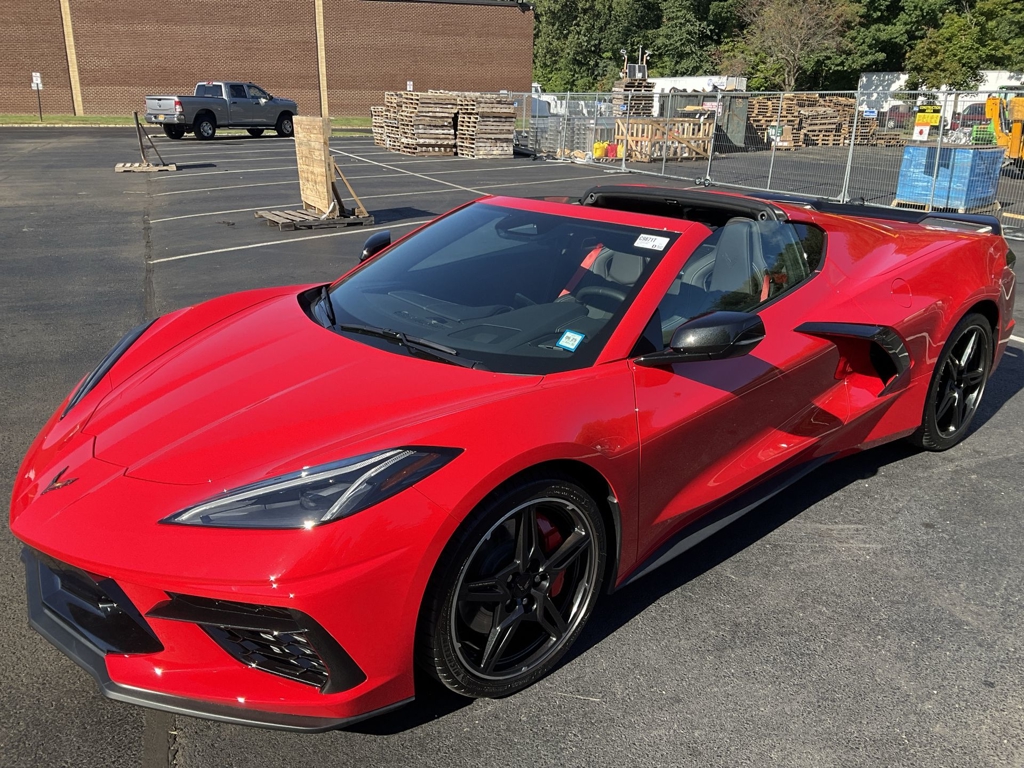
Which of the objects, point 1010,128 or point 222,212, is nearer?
point 222,212

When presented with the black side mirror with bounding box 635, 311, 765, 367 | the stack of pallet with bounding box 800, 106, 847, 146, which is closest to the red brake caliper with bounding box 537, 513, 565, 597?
the black side mirror with bounding box 635, 311, 765, 367

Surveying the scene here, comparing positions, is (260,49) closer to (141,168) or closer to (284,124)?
(284,124)

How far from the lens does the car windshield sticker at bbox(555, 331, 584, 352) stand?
2.86 m

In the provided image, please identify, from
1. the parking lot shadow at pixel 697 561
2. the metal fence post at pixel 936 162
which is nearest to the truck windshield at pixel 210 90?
the metal fence post at pixel 936 162

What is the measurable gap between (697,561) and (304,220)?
971 centimetres

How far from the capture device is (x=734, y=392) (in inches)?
Answer: 122

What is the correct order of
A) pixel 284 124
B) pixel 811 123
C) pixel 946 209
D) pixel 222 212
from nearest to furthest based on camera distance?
pixel 222 212 → pixel 946 209 → pixel 811 123 → pixel 284 124

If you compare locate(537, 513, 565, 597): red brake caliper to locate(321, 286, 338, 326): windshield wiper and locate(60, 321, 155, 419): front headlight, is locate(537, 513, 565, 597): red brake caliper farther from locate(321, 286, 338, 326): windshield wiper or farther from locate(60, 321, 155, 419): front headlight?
locate(60, 321, 155, 419): front headlight

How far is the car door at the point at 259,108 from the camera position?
32719mm

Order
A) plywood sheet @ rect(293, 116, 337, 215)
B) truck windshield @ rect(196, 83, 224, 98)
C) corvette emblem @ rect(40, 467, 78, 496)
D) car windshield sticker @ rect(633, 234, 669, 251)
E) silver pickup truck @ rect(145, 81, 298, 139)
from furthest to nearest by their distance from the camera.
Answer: truck windshield @ rect(196, 83, 224, 98), silver pickup truck @ rect(145, 81, 298, 139), plywood sheet @ rect(293, 116, 337, 215), car windshield sticker @ rect(633, 234, 669, 251), corvette emblem @ rect(40, 467, 78, 496)

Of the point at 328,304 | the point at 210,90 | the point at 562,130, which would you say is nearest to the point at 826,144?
the point at 562,130

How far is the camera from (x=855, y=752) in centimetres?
241

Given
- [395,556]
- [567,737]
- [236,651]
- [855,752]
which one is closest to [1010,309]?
[855,752]

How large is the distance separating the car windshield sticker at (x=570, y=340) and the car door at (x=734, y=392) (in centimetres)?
21
